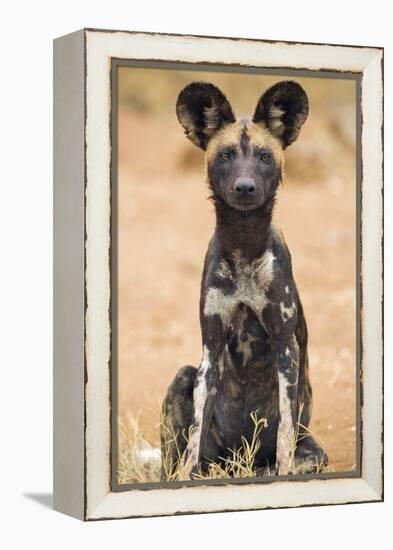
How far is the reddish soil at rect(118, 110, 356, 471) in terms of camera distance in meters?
10.2

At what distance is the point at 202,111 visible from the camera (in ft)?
20.0

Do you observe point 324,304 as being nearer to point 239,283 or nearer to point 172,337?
point 172,337

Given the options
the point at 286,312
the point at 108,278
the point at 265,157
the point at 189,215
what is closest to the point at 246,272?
the point at 286,312

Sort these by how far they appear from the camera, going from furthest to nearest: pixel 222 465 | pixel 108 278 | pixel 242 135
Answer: pixel 222 465, pixel 242 135, pixel 108 278

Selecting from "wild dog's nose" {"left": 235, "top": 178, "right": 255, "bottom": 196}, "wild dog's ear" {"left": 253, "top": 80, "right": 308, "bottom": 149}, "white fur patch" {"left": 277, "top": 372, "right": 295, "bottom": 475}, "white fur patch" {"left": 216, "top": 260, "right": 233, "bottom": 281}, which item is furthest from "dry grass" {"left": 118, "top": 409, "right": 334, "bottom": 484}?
"wild dog's ear" {"left": 253, "top": 80, "right": 308, "bottom": 149}

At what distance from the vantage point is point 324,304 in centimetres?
1051

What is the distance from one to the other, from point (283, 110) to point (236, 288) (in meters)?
0.86

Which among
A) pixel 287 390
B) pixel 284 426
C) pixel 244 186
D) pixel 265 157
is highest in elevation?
pixel 265 157

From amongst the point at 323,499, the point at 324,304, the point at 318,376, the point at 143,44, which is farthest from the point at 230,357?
the point at 324,304

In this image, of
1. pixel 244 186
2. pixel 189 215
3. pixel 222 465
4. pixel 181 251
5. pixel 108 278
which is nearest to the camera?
pixel 108 278

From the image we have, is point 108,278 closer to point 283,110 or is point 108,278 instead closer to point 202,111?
point 202,111

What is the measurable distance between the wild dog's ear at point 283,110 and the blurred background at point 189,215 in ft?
12.8

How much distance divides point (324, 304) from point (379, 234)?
13.4 feet

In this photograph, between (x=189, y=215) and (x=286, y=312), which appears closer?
(x=286, y=312)
